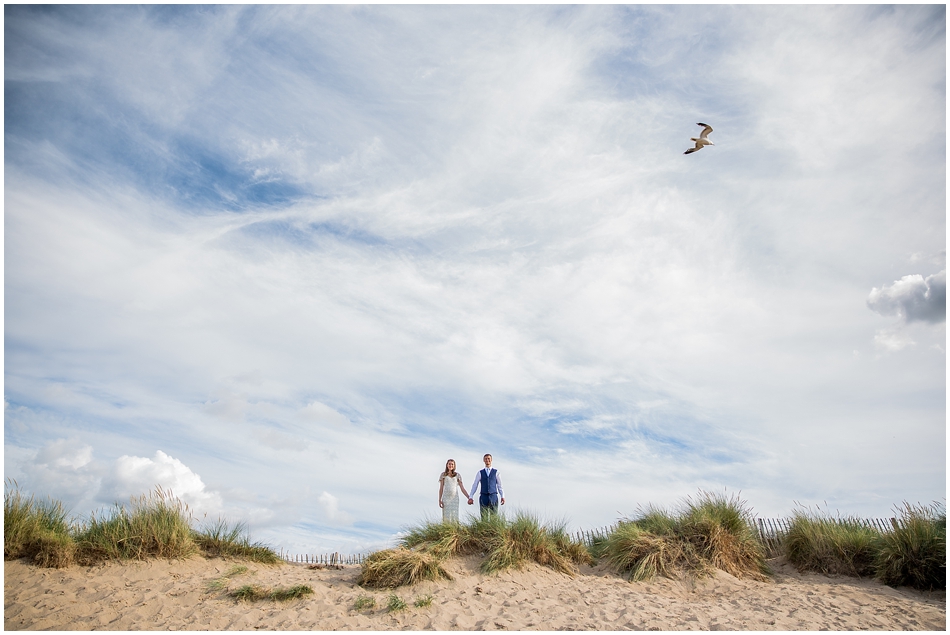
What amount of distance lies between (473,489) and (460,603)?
355 centimetres

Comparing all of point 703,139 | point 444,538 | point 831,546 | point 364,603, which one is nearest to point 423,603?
point 364,603

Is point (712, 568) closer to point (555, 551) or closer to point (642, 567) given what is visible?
point (642, 567)

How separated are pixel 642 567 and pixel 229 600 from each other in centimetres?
728

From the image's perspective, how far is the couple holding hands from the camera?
12.4 metres

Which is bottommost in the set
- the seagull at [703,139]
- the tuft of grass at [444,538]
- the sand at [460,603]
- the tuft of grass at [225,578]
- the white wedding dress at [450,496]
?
the sand at [460,603]

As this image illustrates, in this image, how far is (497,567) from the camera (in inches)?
408

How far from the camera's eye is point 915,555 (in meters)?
10.4

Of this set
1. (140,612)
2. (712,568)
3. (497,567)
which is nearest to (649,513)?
(712,568)

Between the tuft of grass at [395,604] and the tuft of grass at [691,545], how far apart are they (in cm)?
443

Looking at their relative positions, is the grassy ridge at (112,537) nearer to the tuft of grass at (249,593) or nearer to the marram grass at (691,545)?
the tuft of grass at (249,593)

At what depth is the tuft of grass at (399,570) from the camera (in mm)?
9688

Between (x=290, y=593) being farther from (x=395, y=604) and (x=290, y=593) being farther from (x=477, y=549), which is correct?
(x=477, y=549)

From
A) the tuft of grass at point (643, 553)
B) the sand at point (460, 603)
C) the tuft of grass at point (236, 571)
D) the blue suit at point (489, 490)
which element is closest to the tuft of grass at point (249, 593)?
the sand at point (460, 603)

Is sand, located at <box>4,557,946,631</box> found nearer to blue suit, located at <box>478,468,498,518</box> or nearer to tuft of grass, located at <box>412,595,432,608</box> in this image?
tuft of grass, located at <box>412,595,432,608</box>
